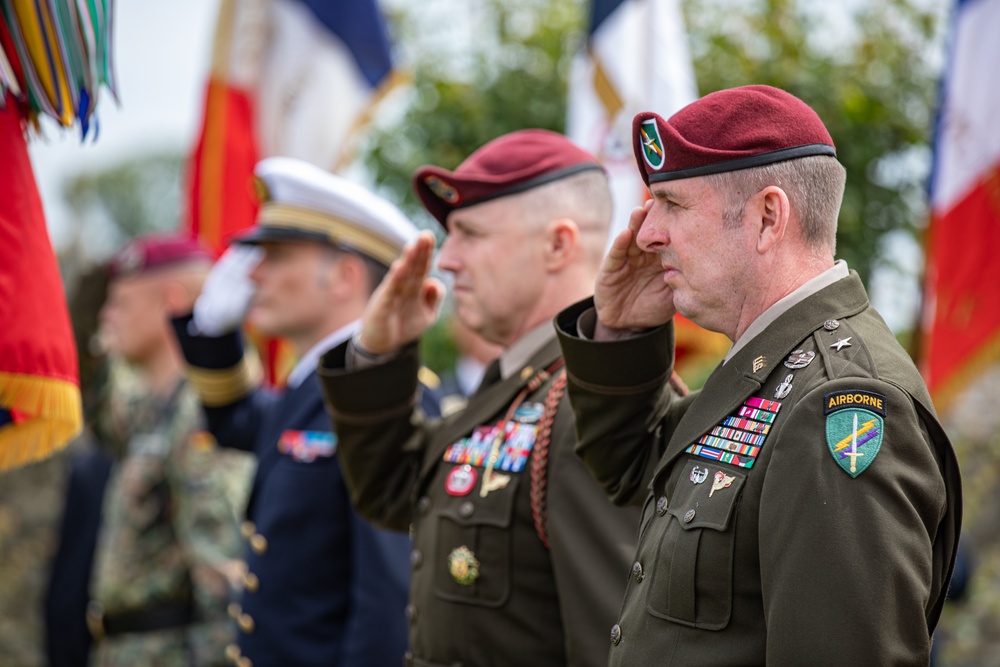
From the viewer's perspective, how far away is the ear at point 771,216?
1.88 m

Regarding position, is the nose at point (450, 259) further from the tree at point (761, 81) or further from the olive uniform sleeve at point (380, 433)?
the tree at point (761, 81)

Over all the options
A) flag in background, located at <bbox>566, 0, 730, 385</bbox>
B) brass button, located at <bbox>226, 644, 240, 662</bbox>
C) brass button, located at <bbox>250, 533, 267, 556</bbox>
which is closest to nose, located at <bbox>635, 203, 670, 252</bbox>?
brass button, located at <bbox>250, 533, 267, 556</bbox>

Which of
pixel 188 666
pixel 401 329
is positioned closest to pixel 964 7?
pixel 401 329

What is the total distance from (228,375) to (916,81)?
148 inches

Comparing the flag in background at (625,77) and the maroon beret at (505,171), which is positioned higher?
the maroon beret at (505,171)

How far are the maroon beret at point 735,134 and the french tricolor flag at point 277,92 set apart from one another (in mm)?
4080

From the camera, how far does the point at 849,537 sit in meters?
1.60

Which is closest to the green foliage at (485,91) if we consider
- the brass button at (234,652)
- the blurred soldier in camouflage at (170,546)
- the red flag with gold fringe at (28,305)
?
the blurred soldier in camouflage at (170,546)

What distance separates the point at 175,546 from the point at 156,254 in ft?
4.81

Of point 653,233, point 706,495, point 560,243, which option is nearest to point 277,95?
point 560,243

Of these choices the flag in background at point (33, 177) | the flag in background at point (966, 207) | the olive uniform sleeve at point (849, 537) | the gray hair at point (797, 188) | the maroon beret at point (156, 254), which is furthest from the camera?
the maroon beret at point (156, 254)

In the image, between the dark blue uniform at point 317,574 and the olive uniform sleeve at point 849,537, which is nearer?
the olive uniform sleeve at point 849,537

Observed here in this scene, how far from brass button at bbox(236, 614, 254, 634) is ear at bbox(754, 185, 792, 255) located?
224cm

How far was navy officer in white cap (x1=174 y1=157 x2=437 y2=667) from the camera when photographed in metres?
3.45
